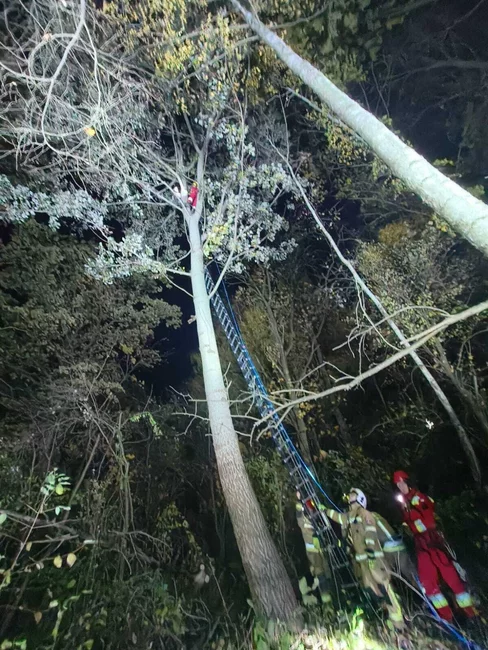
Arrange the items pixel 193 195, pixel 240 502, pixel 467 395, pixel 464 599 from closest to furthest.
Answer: pixel 464 599 → pixel 240 502 → pixel 193 195 → pixel 467 395

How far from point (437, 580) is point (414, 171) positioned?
5.43m

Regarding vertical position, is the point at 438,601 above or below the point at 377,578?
below

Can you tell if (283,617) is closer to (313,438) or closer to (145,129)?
(313,438)

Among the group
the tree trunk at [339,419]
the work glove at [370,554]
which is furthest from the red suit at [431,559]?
the tree trunk at [339,419]

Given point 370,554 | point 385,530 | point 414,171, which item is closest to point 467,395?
point 385,530

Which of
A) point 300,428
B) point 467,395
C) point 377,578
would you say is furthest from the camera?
point 300,428

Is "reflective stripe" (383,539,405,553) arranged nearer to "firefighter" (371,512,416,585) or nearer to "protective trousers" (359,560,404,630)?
"firefighter" (371,512,416,585)

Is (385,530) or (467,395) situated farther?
(467,395)

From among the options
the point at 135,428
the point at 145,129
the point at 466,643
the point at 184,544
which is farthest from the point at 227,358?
the point at 466,643

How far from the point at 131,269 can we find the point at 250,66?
437 cm

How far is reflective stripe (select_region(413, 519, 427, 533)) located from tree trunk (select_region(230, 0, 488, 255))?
452cm

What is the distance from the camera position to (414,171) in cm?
298

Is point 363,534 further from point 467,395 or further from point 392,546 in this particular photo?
point 467,395

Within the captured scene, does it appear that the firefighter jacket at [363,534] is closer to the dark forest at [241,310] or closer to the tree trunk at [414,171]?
the dark forest at [241,310]
